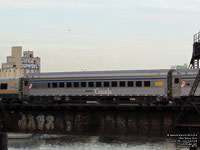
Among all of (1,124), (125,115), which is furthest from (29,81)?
(125,115)

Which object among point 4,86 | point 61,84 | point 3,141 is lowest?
point 3,141

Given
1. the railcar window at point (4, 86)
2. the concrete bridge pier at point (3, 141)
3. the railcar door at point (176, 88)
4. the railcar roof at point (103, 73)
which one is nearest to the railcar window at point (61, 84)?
the railcar roof at point (103, 73)

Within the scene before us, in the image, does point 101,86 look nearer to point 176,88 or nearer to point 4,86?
point 176,88

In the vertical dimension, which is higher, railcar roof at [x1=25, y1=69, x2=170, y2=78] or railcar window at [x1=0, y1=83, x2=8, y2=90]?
railcar roof at [x1=25, y1=69, x2=170, y2=78]

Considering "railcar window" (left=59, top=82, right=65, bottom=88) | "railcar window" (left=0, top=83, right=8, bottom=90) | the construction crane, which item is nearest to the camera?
the construction crane

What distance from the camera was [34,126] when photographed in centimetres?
4359

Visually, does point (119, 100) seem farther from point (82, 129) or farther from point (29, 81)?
point (29, 81)

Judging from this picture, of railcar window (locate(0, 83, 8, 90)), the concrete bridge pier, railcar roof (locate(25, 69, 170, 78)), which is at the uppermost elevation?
railcar roof (locate(25, 69, 170, 78))

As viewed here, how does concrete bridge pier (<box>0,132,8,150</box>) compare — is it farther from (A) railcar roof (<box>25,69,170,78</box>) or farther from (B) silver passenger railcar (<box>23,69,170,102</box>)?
(A) railcar roof (<box>25,69,170,78</box>)

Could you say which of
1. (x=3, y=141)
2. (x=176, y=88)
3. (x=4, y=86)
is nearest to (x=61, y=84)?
(x=4, y=86)

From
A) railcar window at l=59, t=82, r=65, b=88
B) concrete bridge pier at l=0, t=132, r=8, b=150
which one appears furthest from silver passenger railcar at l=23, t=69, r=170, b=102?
concrete bridge pier at l=0, t=132, r=8, b=150

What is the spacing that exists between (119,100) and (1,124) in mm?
16075

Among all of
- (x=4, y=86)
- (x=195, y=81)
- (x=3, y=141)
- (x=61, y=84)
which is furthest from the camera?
(x=4, y=86)

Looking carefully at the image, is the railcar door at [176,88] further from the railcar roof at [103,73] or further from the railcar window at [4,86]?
the railcar window at [4,86]
